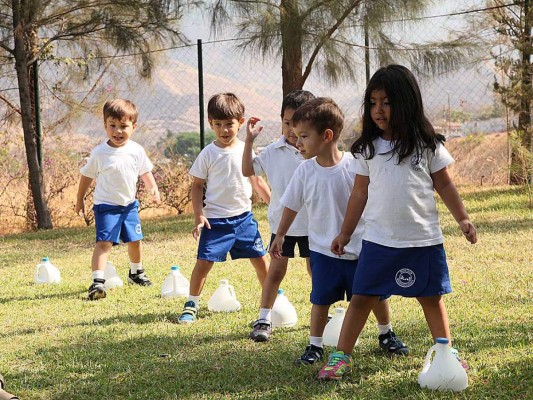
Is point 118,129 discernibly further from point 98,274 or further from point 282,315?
point 282,315

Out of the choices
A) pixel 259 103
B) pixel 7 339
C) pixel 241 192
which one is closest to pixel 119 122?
pixel 241 192

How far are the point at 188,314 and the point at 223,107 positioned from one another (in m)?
1.16

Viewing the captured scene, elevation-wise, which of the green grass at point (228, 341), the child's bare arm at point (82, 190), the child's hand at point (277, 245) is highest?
the child's bare arm at point (82, 190)

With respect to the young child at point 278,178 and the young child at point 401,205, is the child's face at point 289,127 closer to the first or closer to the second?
the young child at point 278,178

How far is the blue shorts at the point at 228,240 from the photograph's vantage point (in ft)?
15.5

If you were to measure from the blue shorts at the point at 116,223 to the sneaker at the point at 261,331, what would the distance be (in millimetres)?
1853

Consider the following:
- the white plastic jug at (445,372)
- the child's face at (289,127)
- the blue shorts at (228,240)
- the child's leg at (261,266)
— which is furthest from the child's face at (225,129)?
the white plastic jug at (445,372)

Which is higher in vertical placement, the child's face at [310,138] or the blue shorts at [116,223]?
the child's face at [310,138]

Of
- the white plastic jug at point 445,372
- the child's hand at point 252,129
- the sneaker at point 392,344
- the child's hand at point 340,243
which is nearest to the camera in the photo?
the white plastic jug at point 445,372

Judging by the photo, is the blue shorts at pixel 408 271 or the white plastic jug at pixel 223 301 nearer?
the blue shorts at pixel 408 271

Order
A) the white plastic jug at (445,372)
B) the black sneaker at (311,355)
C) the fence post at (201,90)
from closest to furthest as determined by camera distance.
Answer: the white plastic jug at (445,372) < the black sneaker at (311,355) < the fence post at (201,90)

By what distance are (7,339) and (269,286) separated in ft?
4.63

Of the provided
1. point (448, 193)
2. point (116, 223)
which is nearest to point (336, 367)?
point (448, 193)

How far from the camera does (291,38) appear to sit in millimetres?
9430
